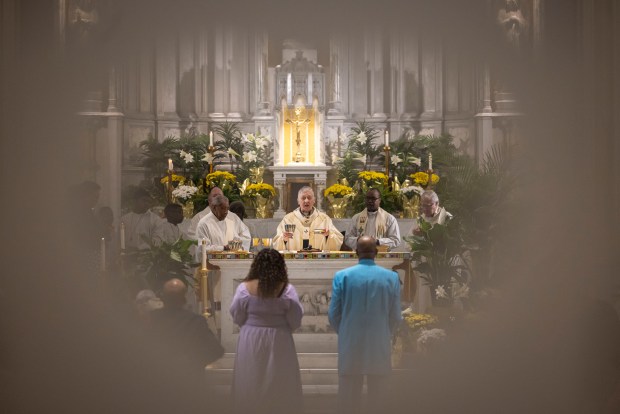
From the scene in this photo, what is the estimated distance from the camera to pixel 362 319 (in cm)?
697

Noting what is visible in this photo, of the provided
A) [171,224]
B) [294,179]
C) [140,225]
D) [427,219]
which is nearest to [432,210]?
[427,219]

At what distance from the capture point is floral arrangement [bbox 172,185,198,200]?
40.4 feet

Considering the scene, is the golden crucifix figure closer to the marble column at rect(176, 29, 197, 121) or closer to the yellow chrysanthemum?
the marble column at rect(176, 29, 197, 121)

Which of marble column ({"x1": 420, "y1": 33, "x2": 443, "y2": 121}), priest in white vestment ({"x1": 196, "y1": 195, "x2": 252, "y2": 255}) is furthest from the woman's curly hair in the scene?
marble column ({"x1": 420, "y1": 33, "x2": 443, "y2": 121})

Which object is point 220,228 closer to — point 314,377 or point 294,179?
point 314,377

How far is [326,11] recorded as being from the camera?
1035cm

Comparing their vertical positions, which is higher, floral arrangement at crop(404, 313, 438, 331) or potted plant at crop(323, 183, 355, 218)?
potted plant at crop(323, 183, 355, 218)

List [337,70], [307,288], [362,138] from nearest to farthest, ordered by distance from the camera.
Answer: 1. [307,288]
2. [362,138]
3. [337,70]

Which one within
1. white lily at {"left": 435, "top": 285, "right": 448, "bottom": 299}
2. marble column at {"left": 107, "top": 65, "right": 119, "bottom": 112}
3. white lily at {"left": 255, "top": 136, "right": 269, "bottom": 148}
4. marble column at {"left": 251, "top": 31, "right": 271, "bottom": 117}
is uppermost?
marble column at {"left": 251, "top": 31, "right": 271, "bottom": 117}

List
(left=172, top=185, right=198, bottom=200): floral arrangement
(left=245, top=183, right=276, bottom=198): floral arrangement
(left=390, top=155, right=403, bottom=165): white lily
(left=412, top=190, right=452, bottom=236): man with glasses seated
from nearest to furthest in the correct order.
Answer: (left=412, top=190, right=452, bottom=236): man with glasses seated → (left=172, top=185, right=198, bottom=200): floral arrangement → (left=245, top=183, right=276, bottom=198): floral arrangement → (left=390, top=155, right=403, bottom=165): white lily

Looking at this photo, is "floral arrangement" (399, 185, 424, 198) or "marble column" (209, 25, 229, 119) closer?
"floral arrangement" (399, 185, 424, 198)

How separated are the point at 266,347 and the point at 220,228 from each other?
3.90 m

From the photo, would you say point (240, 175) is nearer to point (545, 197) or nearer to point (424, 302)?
point (424, 302)

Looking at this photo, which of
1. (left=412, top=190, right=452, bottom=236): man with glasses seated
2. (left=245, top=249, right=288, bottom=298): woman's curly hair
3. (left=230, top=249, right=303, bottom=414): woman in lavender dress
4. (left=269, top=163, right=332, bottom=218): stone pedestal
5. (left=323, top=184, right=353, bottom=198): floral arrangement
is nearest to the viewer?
(left=245, top=249, right=288, bottom=298): woman's curly hair
